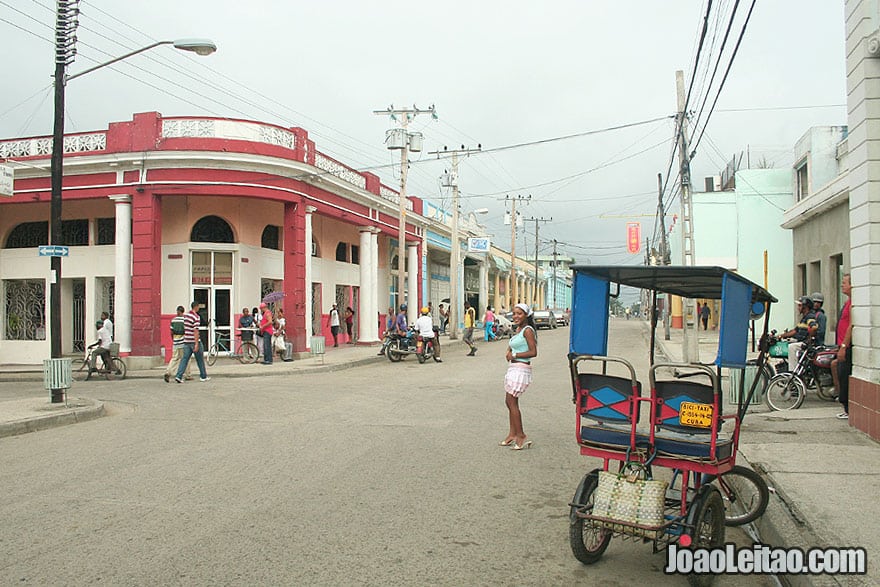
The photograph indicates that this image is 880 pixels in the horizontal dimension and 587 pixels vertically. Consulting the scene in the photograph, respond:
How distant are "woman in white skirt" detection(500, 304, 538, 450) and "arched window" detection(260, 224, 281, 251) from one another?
1727 centimetres

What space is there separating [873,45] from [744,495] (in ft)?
17.9

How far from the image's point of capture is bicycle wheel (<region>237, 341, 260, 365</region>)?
71.6ft

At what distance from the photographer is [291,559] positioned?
16.3ft

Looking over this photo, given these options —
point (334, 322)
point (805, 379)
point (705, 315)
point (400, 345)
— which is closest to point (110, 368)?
point (400, 345)

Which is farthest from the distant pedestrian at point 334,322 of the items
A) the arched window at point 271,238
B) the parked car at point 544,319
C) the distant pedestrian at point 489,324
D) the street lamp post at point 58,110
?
the parked car at point 544,319

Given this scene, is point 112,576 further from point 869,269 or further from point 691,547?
point 869,269

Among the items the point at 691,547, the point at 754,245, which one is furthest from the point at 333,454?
the point at 754,245

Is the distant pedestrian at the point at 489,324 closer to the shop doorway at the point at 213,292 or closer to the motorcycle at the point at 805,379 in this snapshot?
the shop doorway at the point at 213,292

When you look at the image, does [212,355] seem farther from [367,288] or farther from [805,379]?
[805,379]

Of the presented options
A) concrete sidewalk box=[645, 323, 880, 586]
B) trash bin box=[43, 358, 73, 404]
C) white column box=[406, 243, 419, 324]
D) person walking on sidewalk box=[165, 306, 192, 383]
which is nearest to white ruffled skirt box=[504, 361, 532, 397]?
concrete sidewalk box=[645, 323, 880, 586]

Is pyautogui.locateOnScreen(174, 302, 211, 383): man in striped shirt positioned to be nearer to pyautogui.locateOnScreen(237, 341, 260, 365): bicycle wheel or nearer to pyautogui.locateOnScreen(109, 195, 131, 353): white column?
pyautogui.locateOnScreen(237, 341, 260, 365): bicycle wheel

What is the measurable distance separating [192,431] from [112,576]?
582 centimetres

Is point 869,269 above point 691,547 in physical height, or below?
above

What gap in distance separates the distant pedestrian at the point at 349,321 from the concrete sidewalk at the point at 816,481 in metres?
22.0
